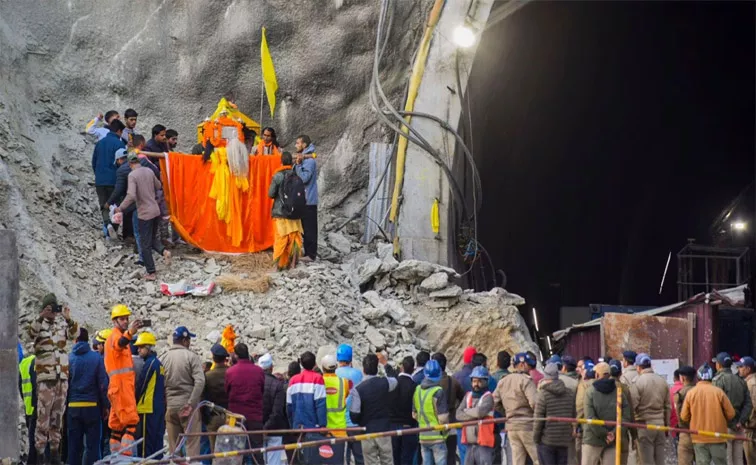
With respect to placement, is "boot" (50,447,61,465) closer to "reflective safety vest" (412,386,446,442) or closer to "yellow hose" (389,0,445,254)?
"reflective safety vest" (412,386,446,442)

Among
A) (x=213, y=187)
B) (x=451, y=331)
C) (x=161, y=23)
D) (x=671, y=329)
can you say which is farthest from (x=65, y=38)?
(x=671, y=329)

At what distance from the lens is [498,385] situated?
540 inches

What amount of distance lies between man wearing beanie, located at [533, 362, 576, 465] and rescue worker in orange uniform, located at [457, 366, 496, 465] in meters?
0.45

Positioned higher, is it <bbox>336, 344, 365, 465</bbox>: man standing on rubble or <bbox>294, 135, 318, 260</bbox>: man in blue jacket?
<bbox>294, 135, 318, 260</bbox>: man in blue jacket

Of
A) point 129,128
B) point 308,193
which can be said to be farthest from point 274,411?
point 129,128

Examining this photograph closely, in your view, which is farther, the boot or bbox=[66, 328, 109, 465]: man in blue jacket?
the boot

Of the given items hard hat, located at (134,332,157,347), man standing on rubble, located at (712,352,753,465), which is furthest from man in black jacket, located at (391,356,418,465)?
man standing on rubble, located at (712,352,753,465)

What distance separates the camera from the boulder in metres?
19.3

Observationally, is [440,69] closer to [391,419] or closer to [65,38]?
[65,38]

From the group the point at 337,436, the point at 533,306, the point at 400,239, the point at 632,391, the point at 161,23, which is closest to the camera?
the point at 337,436

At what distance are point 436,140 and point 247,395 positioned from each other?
28.8 feet

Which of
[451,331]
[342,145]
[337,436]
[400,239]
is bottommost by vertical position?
[337,436]

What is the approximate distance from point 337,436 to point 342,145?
32.2 ft

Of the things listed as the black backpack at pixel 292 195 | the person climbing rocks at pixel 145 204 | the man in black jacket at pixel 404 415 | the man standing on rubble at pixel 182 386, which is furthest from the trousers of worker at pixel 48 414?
the black backpack at pixel 292 195
